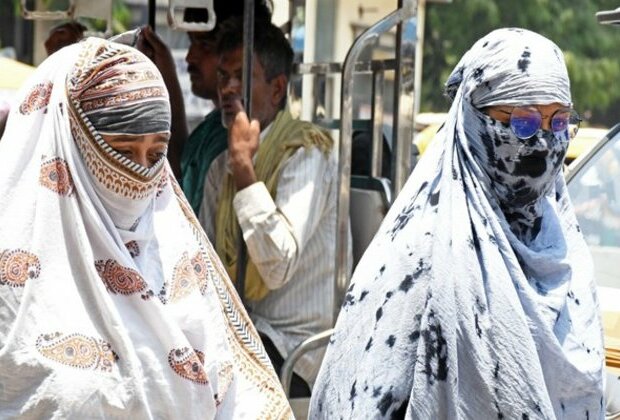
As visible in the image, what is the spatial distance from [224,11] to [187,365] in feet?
6.26

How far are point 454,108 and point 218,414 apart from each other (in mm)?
908

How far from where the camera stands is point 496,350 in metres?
2.84

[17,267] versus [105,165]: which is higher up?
[105,165]

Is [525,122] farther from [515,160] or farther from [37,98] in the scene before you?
[37,98]

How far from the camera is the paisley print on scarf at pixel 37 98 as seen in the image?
10.6 ft

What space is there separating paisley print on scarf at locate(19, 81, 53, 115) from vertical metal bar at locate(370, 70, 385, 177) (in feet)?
6.05

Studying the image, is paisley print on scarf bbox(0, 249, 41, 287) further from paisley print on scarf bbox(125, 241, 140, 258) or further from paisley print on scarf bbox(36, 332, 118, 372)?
paisley print on scarf bbox(125, 241, 140, 258)

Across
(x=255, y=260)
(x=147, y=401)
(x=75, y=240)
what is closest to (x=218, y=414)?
(x=147, y=401)

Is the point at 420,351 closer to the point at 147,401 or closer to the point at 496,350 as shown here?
the point at 496,350

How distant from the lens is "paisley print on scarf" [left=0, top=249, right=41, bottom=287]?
305 cm

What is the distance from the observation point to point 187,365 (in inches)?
128

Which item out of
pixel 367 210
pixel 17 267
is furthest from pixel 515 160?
pixel 367 210

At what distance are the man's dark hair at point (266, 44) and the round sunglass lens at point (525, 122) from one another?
6.36 ft

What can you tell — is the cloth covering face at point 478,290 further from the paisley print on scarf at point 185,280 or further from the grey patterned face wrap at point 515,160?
the paisley print on scarf at point 185,280
